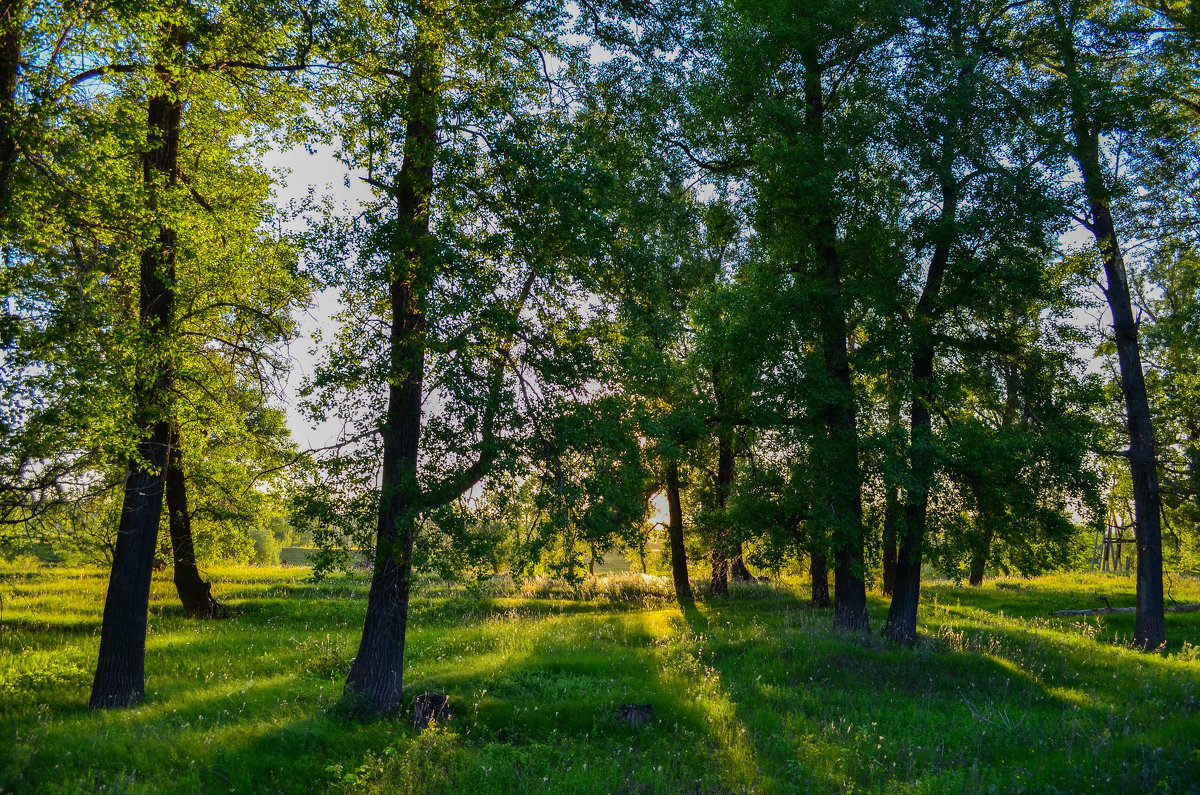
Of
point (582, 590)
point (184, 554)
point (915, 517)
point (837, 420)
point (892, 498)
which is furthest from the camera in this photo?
point (582, 590)

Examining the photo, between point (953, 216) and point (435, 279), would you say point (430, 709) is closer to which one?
point (435, 279)

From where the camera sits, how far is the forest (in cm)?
926

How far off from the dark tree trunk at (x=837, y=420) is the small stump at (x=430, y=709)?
8706mm

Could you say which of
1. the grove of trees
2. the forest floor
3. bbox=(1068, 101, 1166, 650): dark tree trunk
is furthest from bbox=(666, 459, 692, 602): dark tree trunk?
bbox=(1068, 101, 1166, 650): dark tree trunk

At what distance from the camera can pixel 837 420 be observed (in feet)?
51.0

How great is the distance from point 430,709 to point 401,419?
4.54m

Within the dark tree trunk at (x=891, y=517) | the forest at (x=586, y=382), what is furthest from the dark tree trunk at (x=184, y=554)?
the dark tree trunk at (x=891, y=517)

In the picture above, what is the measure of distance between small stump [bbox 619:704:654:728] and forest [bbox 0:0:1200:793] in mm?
75

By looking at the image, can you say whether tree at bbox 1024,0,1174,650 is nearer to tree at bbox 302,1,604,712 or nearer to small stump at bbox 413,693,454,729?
tree at bbox 302,1,604,712

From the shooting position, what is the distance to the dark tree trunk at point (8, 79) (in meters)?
9.03

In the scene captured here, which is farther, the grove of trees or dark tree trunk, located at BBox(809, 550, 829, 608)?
dark tree trunk, located at BBox(809, 550, 829, 608)

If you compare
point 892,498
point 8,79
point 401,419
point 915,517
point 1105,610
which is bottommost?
point 1105,610

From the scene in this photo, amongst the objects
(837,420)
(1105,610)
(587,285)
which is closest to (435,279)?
(587,285)

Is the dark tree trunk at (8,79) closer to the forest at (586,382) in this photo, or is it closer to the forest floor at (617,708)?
the forest at (586,382)
